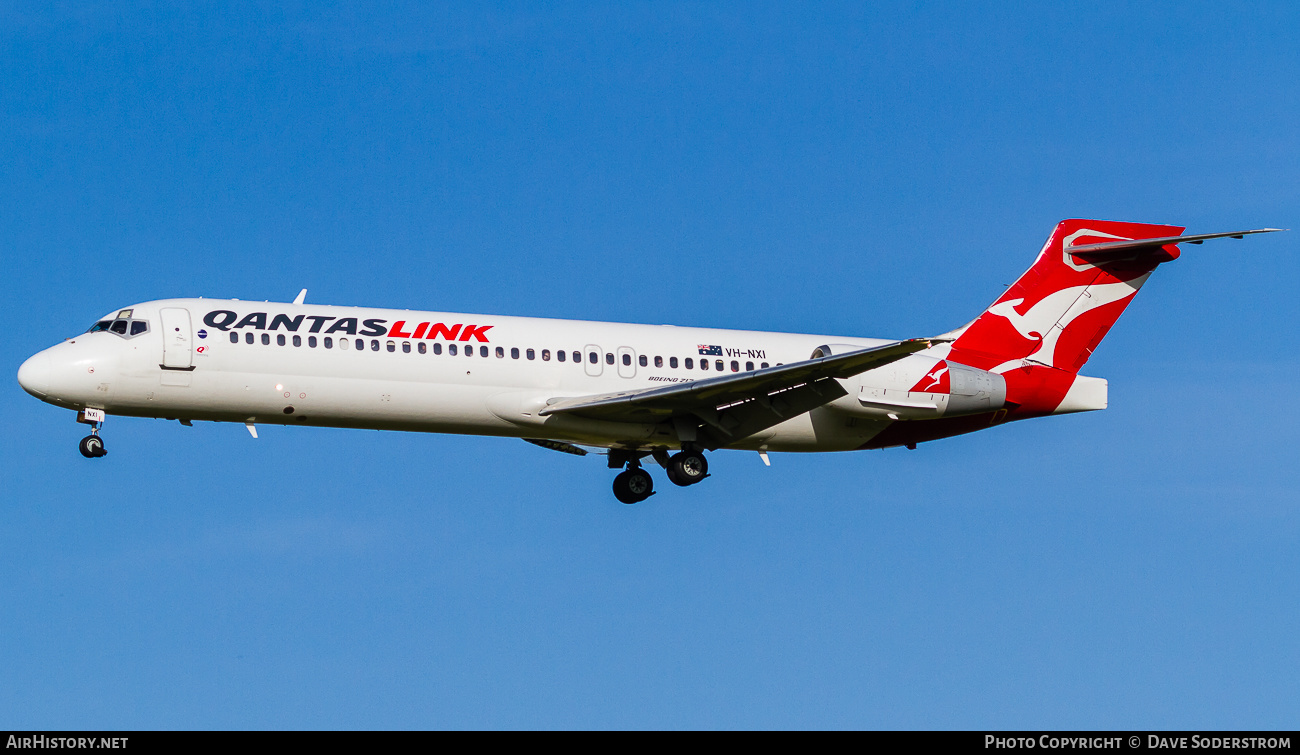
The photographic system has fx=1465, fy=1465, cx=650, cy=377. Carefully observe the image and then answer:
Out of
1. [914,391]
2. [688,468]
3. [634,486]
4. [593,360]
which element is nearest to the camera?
[593,360]

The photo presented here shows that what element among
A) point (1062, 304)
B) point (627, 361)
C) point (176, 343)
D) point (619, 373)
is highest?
point (1062, 304)

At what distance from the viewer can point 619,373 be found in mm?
32625

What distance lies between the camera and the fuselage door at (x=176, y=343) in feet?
97.3

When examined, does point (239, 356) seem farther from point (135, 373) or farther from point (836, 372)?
point (836, 372)

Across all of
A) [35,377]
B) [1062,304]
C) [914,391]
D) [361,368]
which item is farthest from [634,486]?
[35,377]

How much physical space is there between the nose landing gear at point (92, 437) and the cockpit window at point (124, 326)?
5.45ft

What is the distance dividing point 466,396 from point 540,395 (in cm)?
163

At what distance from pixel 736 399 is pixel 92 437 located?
1359cm

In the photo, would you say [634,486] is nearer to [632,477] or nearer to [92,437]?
[632,477]

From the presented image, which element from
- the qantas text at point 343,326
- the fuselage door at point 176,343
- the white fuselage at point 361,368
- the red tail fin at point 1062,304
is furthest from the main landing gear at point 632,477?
the fuselage door at point 176,343

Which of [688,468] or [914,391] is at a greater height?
[914,391]

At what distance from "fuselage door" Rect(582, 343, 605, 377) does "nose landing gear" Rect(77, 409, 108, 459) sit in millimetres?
10096

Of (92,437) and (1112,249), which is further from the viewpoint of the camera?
(1112,249)
